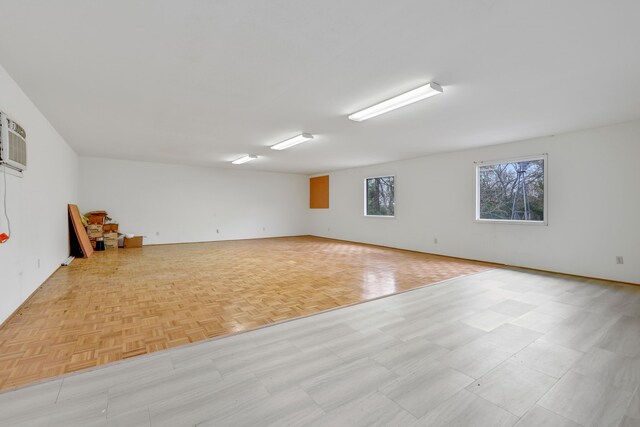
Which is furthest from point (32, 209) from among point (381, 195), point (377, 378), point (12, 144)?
point (381, 195)

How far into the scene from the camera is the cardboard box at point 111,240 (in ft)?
23.6

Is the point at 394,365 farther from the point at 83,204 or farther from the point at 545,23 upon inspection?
the point at 83,204

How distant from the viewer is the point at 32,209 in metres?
3.40

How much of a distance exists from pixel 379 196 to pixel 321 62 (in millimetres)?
6185

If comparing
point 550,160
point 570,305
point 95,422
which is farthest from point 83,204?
point 550,160

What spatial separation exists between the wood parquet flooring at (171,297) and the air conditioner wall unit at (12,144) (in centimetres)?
148

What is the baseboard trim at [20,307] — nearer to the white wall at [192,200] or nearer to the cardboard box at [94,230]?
the cardboard box at [94,230]

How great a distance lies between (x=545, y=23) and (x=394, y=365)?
2.57m

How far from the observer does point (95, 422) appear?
1.42 m

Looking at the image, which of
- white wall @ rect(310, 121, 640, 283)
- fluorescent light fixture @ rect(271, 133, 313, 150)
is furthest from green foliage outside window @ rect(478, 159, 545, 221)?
fluorescent light fixture @ rect(271, 133, 313, 150)

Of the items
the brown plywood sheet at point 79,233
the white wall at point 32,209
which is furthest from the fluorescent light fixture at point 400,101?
the brown plywood sheet at point 79,233

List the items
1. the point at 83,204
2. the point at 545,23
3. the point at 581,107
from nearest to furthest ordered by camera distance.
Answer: the point at 545,23 < the point at 581,107 < the point at 83,204

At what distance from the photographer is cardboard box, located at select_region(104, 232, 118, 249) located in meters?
7.18

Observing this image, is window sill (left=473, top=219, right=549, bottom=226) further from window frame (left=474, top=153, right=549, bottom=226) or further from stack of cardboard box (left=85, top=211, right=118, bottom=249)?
stack of cardboard box (left=85, top=211, right=118, bottom=249)
